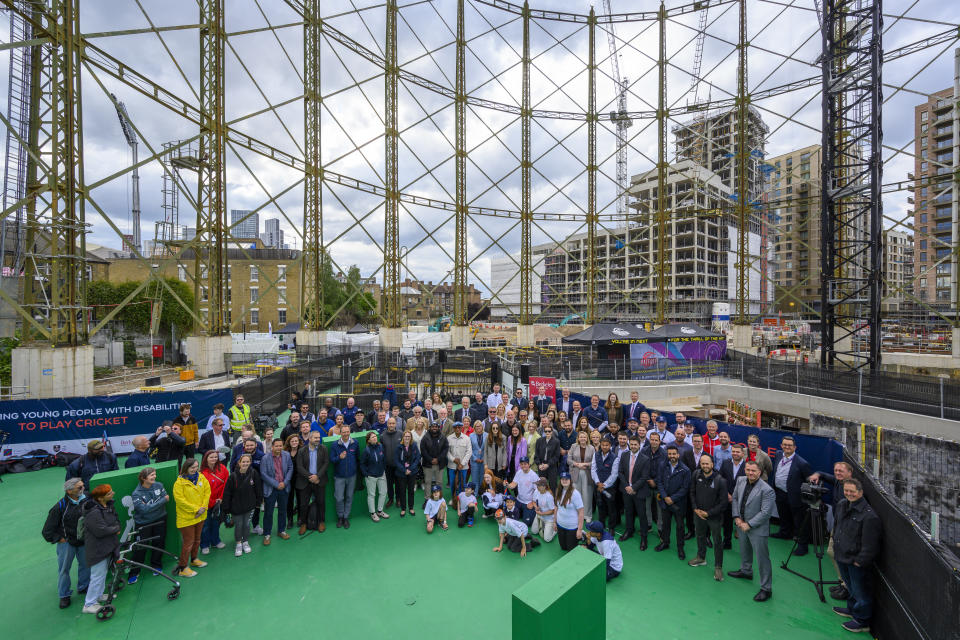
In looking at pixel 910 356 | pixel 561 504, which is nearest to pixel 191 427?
pixel 561 504

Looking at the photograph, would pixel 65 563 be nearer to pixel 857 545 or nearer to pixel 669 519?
pixel 669 519

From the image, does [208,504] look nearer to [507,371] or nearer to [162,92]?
[507,371]

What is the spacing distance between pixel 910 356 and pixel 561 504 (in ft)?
78.1

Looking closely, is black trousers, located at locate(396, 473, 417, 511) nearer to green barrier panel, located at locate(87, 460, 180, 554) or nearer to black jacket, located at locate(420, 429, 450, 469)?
black jacket, located at locate(420, 429, 450, 469)

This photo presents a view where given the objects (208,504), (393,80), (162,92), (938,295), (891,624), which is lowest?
(891,624)

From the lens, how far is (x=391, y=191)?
70.9 ft

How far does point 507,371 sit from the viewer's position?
13594 mm

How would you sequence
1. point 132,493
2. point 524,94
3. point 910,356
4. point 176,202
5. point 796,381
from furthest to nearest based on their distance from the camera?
point 176,202 < point 524,94 < point 910,356 < point 796,381 < point 132,493

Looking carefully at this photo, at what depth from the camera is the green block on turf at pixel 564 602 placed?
93.5 inches

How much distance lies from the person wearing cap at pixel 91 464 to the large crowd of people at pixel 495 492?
17mm

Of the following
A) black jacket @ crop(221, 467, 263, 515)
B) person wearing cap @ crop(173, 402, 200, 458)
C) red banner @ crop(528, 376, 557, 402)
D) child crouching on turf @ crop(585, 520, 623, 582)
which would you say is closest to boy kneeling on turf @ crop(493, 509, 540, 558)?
child crouching on turf @ crop(585, 520, 623, 582)

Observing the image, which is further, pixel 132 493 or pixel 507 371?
pixel 507 371

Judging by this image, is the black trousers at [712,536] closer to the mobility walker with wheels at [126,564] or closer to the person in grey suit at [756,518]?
the person in grey suit at [756,518]

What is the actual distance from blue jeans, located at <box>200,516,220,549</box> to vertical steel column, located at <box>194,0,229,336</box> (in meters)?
11.2
